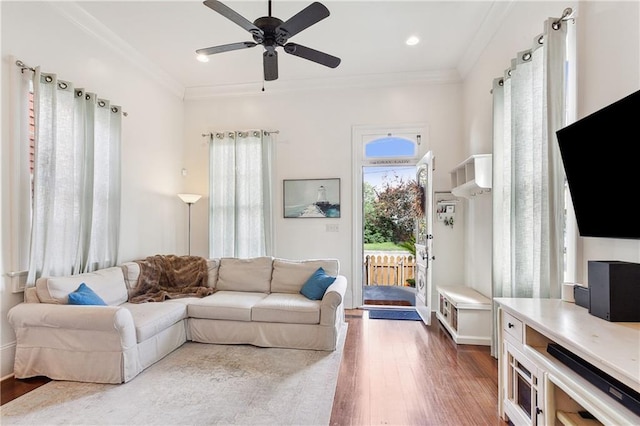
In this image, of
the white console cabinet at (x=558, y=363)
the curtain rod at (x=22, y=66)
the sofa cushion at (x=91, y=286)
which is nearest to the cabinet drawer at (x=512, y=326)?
the white console cabinet at (x=558, y=363)

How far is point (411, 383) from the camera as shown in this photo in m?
2.48

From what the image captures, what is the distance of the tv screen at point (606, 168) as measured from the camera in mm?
1510

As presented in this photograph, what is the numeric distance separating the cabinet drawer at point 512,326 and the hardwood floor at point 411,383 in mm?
611

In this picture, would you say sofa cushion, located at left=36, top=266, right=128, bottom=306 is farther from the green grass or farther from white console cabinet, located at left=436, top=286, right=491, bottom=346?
the green grass

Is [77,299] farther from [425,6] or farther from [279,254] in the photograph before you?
[425,6]

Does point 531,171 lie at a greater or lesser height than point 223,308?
greater

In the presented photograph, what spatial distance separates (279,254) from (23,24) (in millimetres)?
3672

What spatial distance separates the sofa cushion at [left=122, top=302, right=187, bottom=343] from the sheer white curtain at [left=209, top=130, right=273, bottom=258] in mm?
1585

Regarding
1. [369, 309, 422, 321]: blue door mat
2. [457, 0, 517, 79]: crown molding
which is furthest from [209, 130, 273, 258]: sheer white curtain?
[457, 0, 517, 79]: crown molding

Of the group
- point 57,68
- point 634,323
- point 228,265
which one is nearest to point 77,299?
point 228,265

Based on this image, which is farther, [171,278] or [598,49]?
[171,278]

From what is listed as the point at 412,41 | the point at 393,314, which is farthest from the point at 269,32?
the point at 393,314

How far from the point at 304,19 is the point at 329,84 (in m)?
2.47

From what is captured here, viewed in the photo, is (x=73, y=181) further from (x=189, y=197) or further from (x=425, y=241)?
(x=425, y=241)
